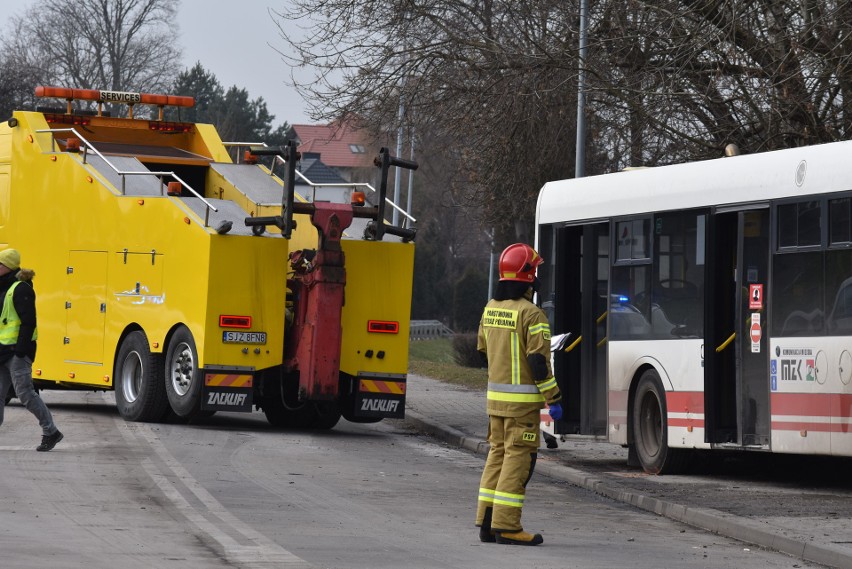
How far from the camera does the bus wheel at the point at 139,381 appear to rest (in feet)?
59.1

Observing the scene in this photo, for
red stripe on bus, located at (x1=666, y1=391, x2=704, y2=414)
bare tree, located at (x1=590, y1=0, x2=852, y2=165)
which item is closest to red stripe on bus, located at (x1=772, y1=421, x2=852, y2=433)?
red stripe on bus, located at (x1=666, y1=391, x2=704, y2=414)

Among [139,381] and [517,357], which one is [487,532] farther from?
[139,381]

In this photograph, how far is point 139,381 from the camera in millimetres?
18438

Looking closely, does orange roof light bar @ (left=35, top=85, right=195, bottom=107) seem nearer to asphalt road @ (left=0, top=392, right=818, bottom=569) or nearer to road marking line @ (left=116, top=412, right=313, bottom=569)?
asphalt road @ (left=0, top=392, right=818, bottom=569)

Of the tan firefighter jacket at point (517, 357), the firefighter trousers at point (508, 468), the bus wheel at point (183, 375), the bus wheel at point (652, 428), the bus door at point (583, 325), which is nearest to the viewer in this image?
the firefighter trousers at point (508, 468)

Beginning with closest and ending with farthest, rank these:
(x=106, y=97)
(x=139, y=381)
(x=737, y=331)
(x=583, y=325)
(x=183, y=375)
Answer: (x=737, y=331), (x=583, y=325), (x=183, y=375), (x=139, y=381), (x=106, y=97)

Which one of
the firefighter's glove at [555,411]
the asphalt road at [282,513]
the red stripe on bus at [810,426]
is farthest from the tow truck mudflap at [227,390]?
the firefighter's glove at [555,411]

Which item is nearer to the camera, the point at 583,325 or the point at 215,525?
the point at 215,525

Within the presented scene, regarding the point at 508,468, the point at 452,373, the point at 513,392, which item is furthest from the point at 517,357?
the point at 452,373

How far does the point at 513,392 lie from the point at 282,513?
1887 mm

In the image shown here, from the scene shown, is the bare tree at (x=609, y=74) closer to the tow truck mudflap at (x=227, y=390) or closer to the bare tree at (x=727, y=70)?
the bare tree at (x=727, y=70)

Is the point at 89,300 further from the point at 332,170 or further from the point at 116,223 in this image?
the point at 332,170

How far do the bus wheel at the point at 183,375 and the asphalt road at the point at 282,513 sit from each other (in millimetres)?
721

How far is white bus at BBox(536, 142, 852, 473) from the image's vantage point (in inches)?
490
